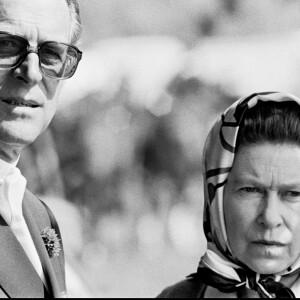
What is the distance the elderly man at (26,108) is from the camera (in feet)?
5.36

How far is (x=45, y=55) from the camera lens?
67.3 inches

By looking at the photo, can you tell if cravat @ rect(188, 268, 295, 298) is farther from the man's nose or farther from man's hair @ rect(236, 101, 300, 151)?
the man's nose

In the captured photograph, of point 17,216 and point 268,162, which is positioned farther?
point 17,216

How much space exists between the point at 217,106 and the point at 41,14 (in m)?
0.91

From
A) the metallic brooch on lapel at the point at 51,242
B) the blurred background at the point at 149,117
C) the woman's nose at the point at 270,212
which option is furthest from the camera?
the blurred background at the point at 149,117

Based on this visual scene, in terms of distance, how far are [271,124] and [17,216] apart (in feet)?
2.56

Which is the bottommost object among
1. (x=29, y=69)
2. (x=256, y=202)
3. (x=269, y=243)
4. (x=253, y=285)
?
(x=253, y=285)

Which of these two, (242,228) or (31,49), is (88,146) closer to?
(31,49)

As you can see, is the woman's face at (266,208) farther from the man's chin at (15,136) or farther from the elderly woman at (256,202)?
the man's chin at (15,136)

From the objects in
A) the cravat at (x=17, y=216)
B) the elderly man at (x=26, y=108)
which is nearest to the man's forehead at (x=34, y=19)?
the elderly man at (x=26, y=108)

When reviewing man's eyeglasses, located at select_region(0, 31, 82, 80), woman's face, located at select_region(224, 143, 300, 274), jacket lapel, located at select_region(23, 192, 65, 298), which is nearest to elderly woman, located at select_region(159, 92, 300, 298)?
woman's face, located at select_region(224, 143, 300, 274)

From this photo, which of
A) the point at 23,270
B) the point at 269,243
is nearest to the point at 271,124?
the point at 269,243

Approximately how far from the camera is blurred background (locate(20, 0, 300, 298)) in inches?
91.1

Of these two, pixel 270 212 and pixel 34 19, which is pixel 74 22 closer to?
pixel 34 19
